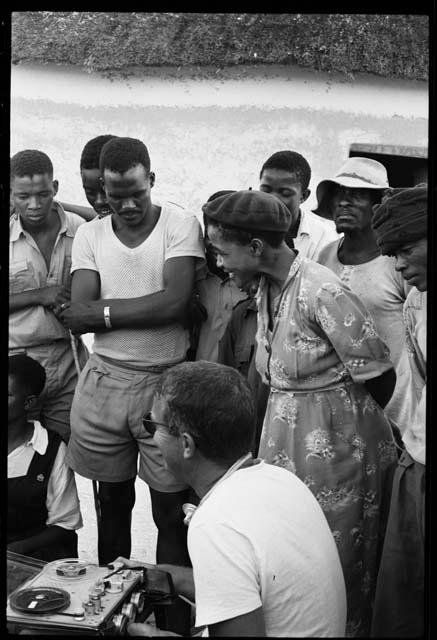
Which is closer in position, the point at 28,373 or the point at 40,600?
the point at 40,600

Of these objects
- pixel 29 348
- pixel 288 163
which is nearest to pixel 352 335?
pixel 288 163

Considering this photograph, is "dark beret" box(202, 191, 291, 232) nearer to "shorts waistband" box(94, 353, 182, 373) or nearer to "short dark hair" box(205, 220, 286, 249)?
"short dark hair" box(205, 220, 286, 249)

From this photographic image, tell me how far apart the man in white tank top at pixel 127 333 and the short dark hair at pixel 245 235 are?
1.62 feet

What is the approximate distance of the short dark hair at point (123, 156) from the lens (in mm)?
3432

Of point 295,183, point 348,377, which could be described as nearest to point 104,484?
point 348,377

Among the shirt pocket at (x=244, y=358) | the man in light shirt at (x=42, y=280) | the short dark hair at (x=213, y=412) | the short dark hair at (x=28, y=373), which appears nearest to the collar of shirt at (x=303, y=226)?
the shirt pocket at (x=244, y=358)

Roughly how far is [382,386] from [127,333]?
1.09 metres

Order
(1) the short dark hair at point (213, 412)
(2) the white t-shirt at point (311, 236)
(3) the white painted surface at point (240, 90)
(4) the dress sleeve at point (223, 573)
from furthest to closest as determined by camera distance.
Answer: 1. (3) the white painted surface at point (240, 90)
2. (2) the white t-shirt at point (311, 236)
3. (1) the short dark hair at point (213, 412)
4. (4) the dress sleeve at point (223, 573)

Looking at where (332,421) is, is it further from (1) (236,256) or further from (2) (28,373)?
(2) (28,373)

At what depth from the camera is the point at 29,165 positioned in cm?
367

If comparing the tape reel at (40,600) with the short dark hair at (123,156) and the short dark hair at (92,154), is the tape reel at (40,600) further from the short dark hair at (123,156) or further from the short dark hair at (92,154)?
the short dark hair at (92,154)

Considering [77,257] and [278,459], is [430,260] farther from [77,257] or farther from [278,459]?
[77,257]

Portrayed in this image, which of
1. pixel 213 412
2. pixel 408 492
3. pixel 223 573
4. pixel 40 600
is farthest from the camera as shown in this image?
pixel 408 492

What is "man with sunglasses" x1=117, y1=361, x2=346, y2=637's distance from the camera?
2.02 metres
